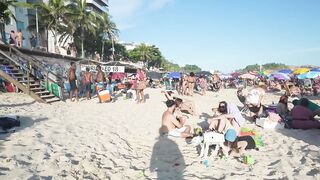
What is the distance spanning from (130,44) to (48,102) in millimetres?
111480

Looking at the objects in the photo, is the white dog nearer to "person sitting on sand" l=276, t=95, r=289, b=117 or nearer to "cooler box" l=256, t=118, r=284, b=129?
"cooler box" l=256, t=118, r=284, b=129

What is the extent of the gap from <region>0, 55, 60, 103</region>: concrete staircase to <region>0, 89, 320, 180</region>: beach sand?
9.86ft

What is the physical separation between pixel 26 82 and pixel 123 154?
8.71 meters

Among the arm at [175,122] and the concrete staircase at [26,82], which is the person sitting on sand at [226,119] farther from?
the concrete staircase at [26,82]

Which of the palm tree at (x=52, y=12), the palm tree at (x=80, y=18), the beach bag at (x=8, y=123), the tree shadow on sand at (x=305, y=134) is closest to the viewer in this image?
the beach bag at (x=8, y=123)

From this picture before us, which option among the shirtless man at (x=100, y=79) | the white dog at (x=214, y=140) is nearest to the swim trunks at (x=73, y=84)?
the shirtless man at (x=100, y=79)

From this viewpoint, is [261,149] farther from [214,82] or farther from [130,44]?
[130,44]

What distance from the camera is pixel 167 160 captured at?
6.03 m

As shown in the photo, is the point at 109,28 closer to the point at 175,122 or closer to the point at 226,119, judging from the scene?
the point at 175,122

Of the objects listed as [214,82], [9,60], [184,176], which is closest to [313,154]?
[184,176]

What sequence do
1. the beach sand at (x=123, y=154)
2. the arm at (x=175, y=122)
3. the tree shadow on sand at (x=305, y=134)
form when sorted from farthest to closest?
the arm at (x=175, y=122) < the tree shadow on sand at (x=305, y=134) < the beach sand at (x=123, y=154)

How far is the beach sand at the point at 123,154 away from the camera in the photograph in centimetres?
482

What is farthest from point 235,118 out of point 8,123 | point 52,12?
point 52,12

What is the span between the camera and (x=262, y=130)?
859 centimetres
